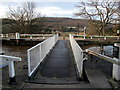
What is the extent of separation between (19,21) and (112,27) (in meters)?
22.3

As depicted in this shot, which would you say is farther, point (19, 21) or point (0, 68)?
point (19, 21)

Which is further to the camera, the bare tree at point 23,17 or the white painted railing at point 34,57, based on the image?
the bare tree at point 23,17

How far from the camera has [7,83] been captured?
12.9 ft

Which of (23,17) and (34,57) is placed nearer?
(34,57)

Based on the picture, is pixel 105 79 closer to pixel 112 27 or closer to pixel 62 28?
pixel 112 27

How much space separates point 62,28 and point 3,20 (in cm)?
2611

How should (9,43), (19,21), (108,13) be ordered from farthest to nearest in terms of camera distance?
1. (19,21)
2. (108,13)
3. (9,43)

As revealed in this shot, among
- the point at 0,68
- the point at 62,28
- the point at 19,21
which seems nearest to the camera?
the point at 0,68

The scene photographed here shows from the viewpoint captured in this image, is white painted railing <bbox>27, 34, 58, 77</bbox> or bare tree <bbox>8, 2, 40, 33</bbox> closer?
white painted railing <bbox>27, 34, 58, 77</bbox>

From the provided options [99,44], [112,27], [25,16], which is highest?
[25,16]

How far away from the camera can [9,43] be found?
80.0ft

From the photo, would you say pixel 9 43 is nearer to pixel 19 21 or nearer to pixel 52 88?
pixel 19 21

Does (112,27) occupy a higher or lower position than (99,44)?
higher

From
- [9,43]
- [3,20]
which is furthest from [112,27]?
[3,20]
